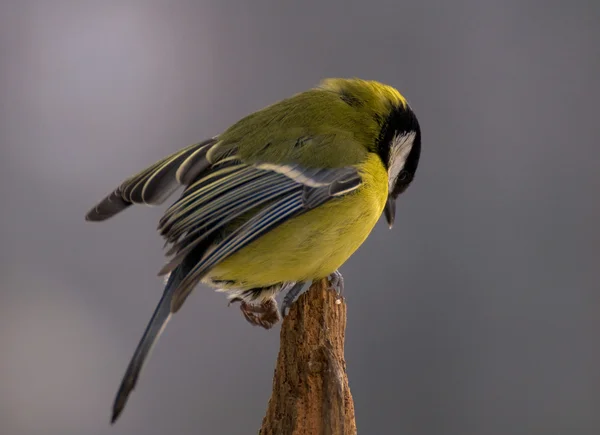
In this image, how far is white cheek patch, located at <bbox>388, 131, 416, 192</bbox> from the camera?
1677 mm

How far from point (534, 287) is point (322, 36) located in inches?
41.8

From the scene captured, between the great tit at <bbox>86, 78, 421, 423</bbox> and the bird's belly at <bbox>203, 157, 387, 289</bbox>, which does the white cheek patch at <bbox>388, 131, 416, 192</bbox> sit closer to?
the great tit at <bbox>86, 78, 421, 423</bbox>

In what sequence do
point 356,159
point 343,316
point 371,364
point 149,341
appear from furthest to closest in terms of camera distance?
1. point 371,364
2. point 356,159
3. point 343,316
4. point 149,341

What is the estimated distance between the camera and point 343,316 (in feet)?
4.61

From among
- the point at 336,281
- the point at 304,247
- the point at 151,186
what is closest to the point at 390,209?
the point at 336,281

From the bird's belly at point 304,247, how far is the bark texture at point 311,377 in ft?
0.25

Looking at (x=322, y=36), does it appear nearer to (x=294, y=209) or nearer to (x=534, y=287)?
(x=534, y=287)

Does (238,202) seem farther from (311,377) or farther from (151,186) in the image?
(311,377)

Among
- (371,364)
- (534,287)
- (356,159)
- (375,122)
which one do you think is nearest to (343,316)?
(356,159)

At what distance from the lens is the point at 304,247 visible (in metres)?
1.42

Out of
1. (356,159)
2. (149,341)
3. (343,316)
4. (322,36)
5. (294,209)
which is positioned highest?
(322,36)

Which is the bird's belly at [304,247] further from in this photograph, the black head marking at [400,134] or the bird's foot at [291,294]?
the black head marking at [400,134]

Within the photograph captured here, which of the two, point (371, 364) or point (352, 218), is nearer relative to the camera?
point (352, 218)

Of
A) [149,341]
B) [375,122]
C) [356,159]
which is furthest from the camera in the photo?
[375,122]
